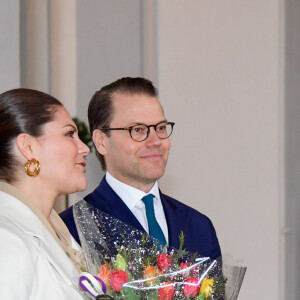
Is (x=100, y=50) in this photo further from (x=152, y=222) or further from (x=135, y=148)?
(x=152, y=222)

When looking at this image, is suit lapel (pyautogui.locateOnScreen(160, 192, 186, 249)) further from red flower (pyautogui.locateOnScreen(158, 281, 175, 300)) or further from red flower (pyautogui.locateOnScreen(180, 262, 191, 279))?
red flower (pyautogui.locateOnScreen(158, 281, 175, 300))

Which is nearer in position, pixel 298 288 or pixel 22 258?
pixel 22 258

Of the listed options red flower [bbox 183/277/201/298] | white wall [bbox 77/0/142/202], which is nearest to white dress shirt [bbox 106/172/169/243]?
red flower [bbox 183/277/201/298]

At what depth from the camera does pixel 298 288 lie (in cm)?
611

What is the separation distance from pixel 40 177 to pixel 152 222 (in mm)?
620

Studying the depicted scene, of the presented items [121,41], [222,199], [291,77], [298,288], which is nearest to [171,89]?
[121,41]

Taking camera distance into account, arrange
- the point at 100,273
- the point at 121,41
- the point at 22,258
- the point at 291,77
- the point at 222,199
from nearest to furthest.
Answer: the point at 22,258, the point at 100,273, the point at 121,41, the point at 222,199, the point at 291,77

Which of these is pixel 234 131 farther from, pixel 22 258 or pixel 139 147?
pixel 22 258

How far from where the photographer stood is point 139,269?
2238mm

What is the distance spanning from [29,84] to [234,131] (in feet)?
5.45

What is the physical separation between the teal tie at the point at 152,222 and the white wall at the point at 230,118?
2106 mm

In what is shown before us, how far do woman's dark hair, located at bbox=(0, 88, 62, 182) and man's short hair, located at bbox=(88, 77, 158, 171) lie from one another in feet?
1.98

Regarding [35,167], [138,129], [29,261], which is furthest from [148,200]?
[29,261]

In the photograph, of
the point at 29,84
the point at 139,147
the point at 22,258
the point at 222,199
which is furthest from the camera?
the point at 222,199
